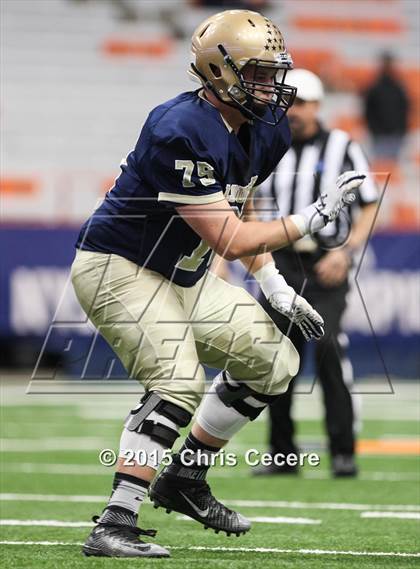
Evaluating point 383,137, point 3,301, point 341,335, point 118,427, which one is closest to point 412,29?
point 383,137

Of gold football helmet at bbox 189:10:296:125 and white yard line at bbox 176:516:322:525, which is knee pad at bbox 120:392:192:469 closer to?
gold football helmet at bbox 189:10:296:125

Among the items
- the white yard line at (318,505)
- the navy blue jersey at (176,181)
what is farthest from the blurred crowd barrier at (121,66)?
the navy blue jersey at (176,181)

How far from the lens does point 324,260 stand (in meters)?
5.29

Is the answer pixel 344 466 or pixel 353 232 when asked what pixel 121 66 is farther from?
pixel 344 466

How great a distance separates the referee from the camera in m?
5.29

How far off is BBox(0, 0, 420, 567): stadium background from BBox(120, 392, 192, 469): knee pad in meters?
0.29

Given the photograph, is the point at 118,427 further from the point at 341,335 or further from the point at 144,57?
the point at 144,57

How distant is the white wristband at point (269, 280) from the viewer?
3582 mm

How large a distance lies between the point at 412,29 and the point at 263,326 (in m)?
10.8

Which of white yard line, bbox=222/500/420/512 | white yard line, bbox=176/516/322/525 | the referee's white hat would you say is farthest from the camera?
the referee's white hat

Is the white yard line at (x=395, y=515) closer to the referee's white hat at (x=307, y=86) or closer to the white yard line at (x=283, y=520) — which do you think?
the white yard line at (x=283, y=520)

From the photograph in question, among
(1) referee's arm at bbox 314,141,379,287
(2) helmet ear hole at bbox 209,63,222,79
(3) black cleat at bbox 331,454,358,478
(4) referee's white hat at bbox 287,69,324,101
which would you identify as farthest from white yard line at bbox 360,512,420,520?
(4) referee's white hat at bbox 287,69,324,101

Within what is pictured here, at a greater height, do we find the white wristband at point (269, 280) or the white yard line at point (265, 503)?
the white wristband at point (269, 280)

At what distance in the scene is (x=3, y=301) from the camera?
30.0 feet
